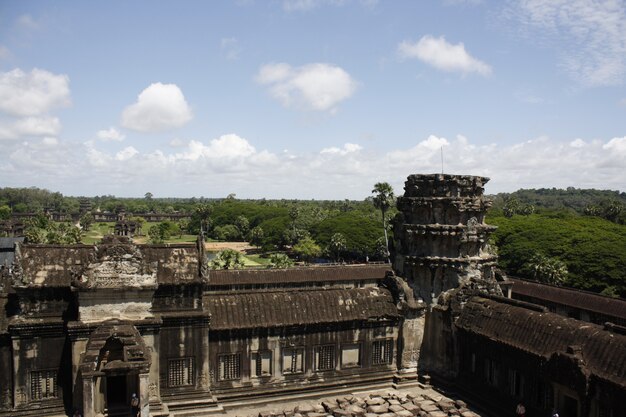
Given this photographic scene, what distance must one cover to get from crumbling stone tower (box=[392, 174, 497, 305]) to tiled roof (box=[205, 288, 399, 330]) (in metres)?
2.01

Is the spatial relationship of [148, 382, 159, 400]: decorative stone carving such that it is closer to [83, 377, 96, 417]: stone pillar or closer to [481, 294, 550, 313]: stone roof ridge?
[83, 377, 96, 417]: stone pillar

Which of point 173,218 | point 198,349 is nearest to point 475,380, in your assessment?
point 198,349

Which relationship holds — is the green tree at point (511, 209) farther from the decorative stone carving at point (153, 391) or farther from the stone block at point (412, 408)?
the decorative stone carving at point (153, 391)

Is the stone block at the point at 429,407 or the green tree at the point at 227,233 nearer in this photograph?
the stone block at the point at 429,407

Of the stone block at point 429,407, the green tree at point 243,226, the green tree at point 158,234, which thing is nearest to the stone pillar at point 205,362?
the stone block at point 429,407

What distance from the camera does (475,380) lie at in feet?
67.5

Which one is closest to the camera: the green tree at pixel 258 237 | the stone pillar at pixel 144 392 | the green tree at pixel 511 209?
the stone pillar at pixel 144 392

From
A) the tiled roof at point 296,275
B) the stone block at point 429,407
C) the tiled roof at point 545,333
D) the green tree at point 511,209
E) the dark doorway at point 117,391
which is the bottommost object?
the stone block at point 429,407

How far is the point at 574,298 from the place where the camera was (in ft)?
125

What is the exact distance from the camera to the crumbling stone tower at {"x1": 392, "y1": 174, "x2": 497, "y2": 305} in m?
22.4

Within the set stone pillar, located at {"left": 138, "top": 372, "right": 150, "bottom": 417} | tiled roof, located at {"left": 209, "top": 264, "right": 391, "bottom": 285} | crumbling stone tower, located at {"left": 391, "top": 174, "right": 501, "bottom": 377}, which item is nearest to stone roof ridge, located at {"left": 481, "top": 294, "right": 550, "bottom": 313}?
crumbling stone tower, located at {"left": 391, "top": 174, "right": 501, "bottom": 377}

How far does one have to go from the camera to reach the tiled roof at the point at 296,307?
66.5 ft

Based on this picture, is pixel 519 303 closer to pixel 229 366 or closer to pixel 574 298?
pixel 229 366

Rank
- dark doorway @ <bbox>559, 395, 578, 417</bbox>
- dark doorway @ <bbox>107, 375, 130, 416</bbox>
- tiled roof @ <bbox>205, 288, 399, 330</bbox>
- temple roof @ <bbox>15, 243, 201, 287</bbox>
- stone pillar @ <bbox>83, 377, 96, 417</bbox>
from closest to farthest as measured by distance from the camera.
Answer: dark doorway @ <bbox>559, 395, 578, 417</bbox>, stone pillar @ <bbox>83, 377, 96, 417</bbox>, temple roof @ <bbox>15, 243, 201, 287</bbox>, dark doorway @ <bbox>107, 375, 130, 416</bbox>, tiled roof @ <bbox>205, 288, 399, 330</bbox>
